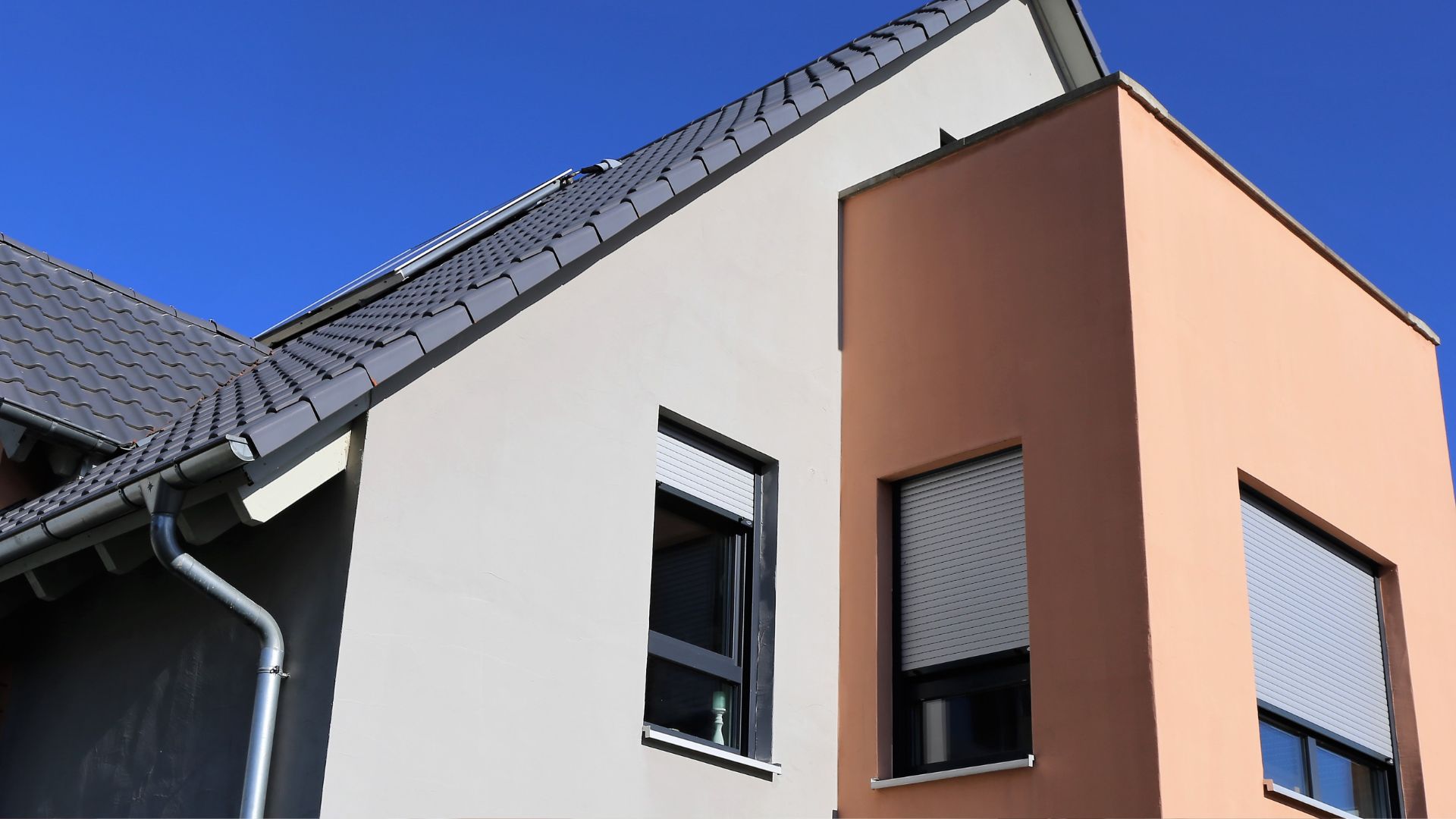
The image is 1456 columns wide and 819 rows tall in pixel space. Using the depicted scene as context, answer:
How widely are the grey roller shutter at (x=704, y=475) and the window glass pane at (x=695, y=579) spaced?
11cm

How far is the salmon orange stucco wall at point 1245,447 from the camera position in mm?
7184

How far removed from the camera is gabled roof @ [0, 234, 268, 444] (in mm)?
8594

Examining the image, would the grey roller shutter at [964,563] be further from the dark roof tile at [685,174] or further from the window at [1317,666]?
the dark roof tile at [685,174]

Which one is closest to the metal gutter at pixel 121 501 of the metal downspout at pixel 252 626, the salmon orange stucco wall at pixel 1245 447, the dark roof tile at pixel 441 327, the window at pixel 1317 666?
the metal downspout at pixel 252 626

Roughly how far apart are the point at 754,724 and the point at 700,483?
132 centimetres

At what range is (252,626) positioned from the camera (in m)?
6.38

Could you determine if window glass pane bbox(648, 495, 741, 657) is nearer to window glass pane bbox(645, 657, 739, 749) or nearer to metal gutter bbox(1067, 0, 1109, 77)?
window glass pane bbox(645, 657, 739, 749)

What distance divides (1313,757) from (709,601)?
339 cm

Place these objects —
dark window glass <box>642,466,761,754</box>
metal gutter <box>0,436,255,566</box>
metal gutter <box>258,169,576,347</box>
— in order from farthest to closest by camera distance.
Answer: metal gutter <box>258,169,576,347</box> → dark window glass <box>642,466,761,754</box> → metal gutter <box>0,436,255,566</box>

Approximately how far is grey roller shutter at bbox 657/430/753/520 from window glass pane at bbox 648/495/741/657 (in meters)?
0.11

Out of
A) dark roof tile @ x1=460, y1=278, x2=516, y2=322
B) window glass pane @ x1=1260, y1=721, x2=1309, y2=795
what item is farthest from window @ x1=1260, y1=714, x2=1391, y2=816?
dark roof tile @ x1=460, y1=278, x2=516, y2=322

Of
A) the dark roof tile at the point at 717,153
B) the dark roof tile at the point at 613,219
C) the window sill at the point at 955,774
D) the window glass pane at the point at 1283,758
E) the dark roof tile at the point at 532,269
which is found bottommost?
the window sill at the point at 955,774

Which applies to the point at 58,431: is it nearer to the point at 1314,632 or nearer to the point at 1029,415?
the point at 1029,415

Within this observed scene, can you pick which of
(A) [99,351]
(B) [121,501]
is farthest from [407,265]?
(B) [121,501]
